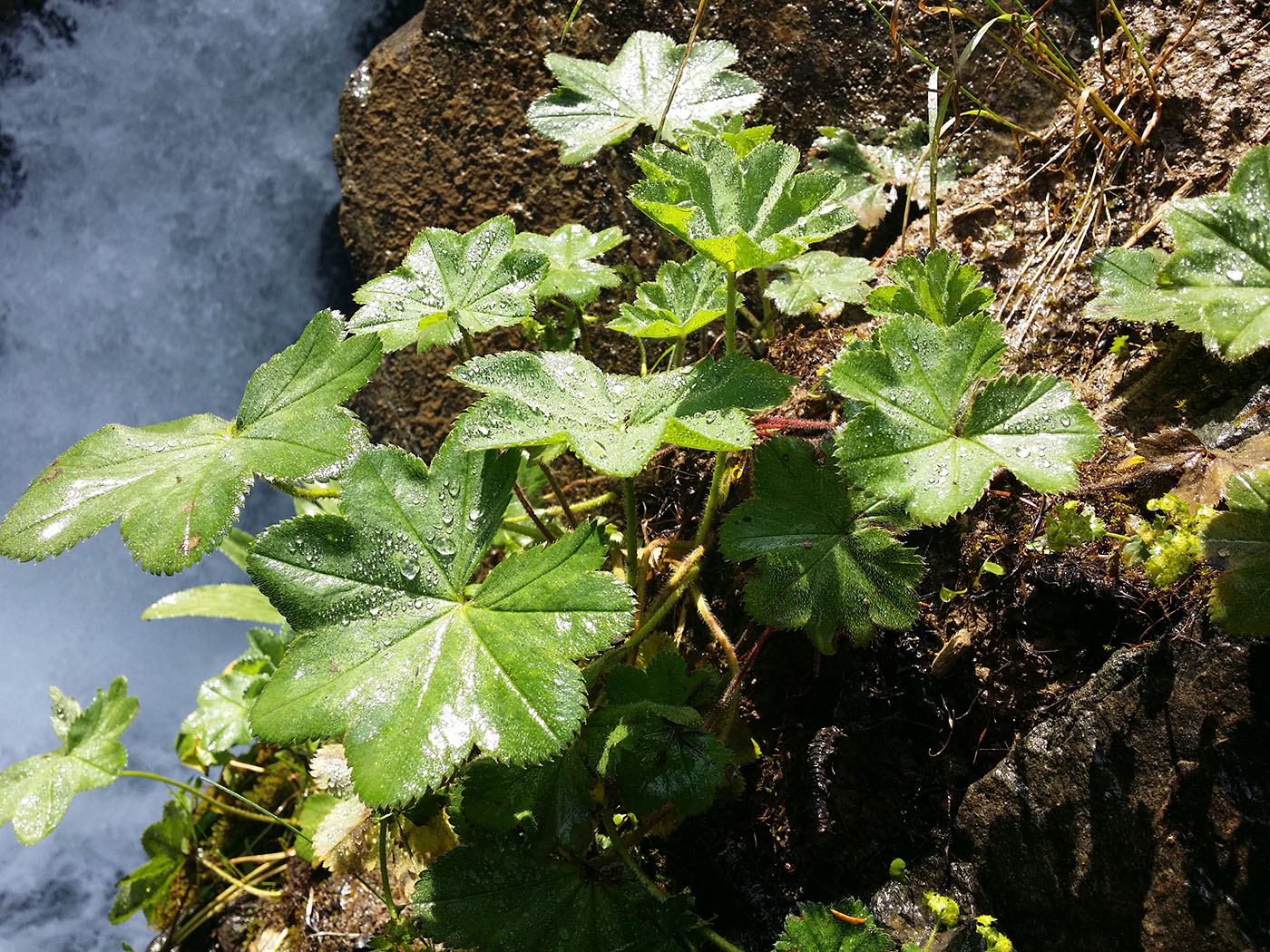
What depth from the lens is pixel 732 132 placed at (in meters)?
2.01

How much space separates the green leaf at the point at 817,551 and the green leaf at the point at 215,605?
7.49 ft

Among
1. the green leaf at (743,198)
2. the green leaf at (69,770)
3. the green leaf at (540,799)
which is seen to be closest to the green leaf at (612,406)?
the green leaf at (743,198)

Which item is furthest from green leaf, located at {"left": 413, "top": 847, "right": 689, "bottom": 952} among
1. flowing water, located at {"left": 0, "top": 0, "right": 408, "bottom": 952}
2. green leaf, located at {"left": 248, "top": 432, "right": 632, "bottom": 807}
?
flowing water, located at {"left": 0, "top": 0, "right": 408, "bottom": 952}

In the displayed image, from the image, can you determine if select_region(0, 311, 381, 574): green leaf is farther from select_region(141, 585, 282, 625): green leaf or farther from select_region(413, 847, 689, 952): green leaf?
select_region(141, 585, 282, 625): green leaf

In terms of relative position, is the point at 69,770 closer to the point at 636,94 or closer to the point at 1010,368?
the point at 636,94

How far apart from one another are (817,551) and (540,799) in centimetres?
67

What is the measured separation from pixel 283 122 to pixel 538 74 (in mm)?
2660

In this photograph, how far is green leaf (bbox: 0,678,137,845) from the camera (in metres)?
2.40

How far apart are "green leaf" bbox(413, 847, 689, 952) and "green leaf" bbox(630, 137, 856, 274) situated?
1.17 metres

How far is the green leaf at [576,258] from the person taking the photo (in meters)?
2.12

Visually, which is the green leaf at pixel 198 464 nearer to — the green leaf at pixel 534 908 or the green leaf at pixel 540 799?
the green leaf at pixel 540 799

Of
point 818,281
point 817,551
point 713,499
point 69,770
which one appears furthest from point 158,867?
point 818,281

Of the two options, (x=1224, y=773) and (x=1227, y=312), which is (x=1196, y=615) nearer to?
(x=1224, y=773)

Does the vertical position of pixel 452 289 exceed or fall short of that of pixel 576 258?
it exceeds it
